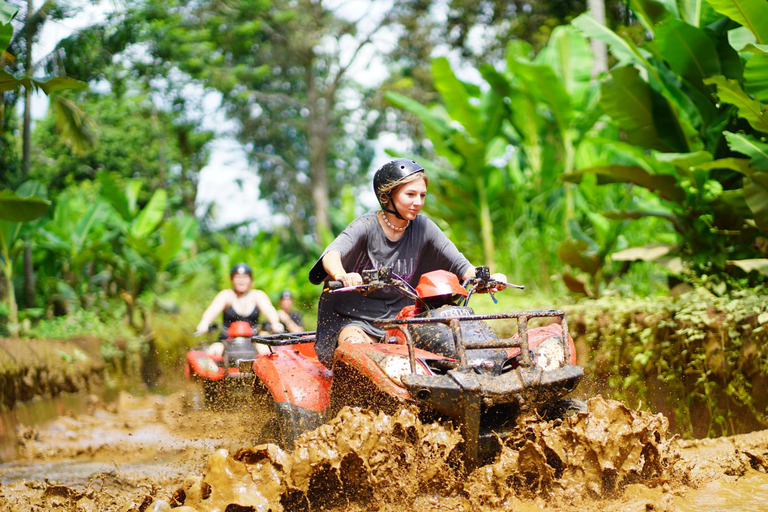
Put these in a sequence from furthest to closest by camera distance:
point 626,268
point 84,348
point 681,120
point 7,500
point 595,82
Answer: point 84,348
point 595,82
point 626,268
point 681,120
point 7,500

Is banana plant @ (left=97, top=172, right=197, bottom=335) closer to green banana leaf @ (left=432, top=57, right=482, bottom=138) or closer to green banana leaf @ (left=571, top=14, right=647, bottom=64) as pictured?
green banana leaf @ (left=432, top=57, right=482, bottom=138)

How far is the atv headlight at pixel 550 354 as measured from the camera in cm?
334

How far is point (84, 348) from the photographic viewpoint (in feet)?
38.7

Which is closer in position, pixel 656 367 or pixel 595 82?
pixel 656 367

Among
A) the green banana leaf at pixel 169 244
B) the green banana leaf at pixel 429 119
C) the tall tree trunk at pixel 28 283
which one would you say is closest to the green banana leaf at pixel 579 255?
the green banana leaf at pixel 429 119

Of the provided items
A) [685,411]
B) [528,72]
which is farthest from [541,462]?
[528,72]

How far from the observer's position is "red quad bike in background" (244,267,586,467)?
3002mm

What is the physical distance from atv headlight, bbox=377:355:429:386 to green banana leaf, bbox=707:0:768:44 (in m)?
3.99

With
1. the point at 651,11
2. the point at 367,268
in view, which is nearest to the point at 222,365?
the point at 367,268

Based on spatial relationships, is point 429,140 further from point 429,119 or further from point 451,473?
point 451,473

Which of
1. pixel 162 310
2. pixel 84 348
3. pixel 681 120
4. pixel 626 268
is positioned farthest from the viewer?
pixel 162 310

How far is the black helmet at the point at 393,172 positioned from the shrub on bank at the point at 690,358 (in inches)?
76.9

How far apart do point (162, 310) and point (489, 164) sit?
8.53 meters

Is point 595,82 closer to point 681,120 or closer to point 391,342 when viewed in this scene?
point 681,120
